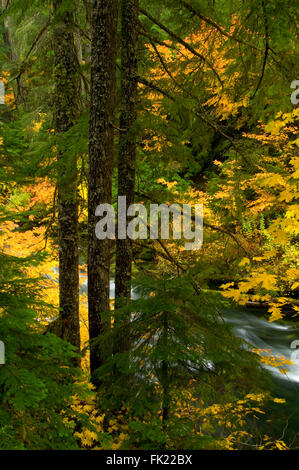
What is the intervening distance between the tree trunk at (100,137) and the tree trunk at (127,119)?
0.88ft

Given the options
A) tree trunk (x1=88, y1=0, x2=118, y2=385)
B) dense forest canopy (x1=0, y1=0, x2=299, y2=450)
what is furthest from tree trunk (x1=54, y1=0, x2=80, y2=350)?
tree trunk (x1=88, y1=0, x2=118, y2=385)

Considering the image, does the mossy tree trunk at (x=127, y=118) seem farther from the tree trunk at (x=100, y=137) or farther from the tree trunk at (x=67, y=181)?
the tree trunk at (x=67, y=181)

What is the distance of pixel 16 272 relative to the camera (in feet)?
7.77

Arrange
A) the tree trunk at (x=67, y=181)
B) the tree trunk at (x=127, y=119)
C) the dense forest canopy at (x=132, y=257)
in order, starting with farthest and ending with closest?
the tree trunk at (x=67, y=181), the tree trunk at (x=127, y=119), the dense forest canopy at (x=132, y=257)

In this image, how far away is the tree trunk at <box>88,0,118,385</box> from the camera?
13.3 feet

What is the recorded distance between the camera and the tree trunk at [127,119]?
4375 millimetres

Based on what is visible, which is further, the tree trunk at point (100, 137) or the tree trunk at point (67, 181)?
the tree trunk at point (67, 181)

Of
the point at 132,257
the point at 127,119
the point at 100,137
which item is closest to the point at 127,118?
the point at 127,119

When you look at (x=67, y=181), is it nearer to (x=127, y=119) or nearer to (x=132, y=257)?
(x=127, y=119)

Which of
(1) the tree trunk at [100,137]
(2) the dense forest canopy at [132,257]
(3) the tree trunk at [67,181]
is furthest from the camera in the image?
(3) the tree trunk at [67,181]

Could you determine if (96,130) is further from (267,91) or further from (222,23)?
(222,23)

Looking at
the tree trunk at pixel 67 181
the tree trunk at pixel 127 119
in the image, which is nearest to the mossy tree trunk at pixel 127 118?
the tree trunk at pixel 127 119

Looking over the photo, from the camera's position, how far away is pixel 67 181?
4754mm
